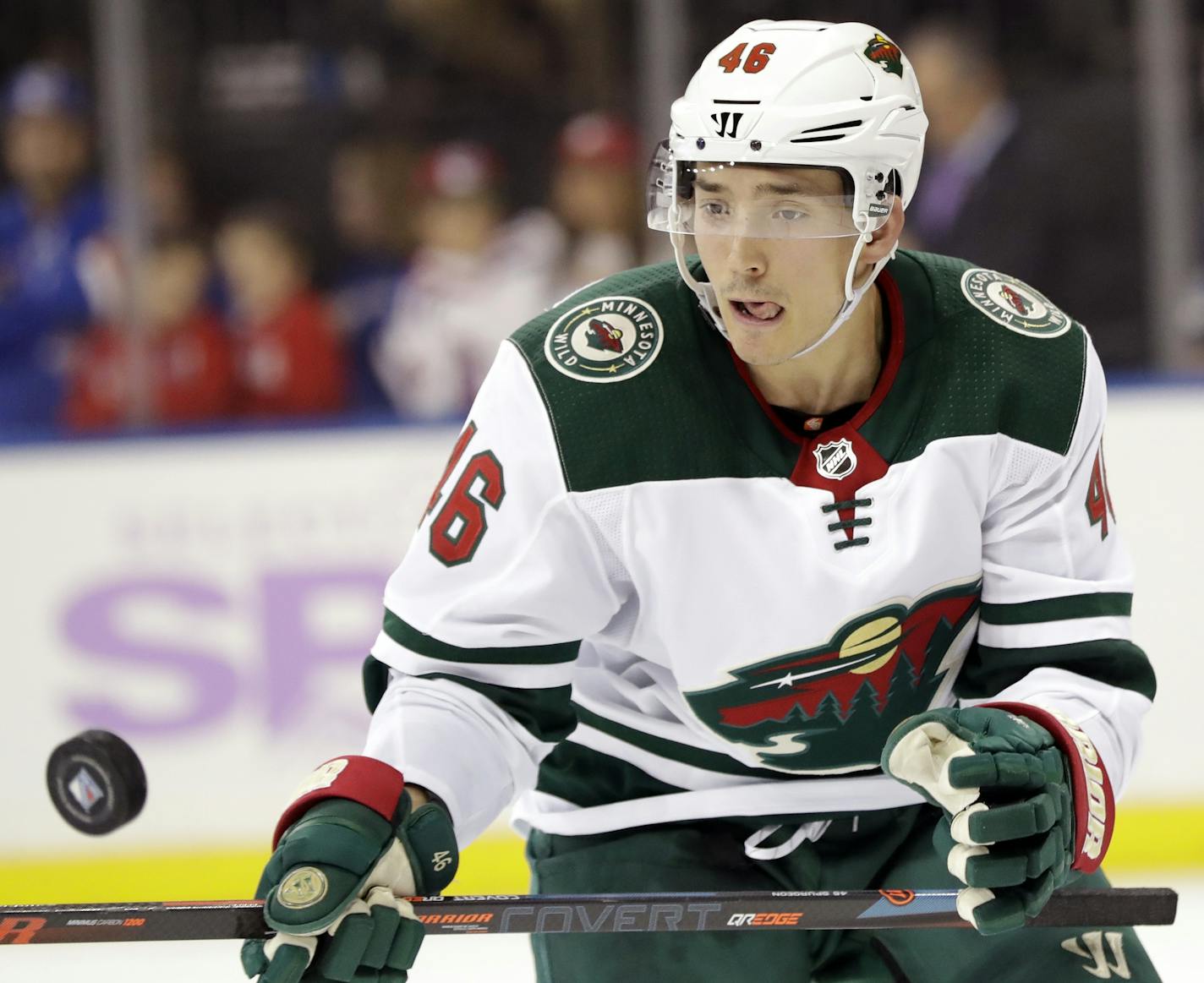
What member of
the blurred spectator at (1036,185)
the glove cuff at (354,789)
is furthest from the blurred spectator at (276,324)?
the glove cuff at (354,789)

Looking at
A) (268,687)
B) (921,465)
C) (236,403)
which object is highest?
(921,465)

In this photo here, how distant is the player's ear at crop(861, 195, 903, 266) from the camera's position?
6.33 feet

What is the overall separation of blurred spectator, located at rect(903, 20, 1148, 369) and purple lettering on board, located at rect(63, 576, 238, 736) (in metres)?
1.86

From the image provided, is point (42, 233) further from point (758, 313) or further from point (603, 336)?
point (758, 313)

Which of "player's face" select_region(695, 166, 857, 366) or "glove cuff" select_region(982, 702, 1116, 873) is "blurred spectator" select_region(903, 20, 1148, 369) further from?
"glove cuff" select_region(982, 702, 1116, 873)

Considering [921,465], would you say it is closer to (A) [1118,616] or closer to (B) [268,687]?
(A) [1118,616]

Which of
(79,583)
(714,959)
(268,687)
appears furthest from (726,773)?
(79,583)

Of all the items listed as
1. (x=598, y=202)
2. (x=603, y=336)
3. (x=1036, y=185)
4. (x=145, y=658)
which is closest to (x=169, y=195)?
(x=598, y=202)

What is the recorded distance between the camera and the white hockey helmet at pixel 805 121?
1.83m

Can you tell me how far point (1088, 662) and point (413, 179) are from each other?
9.71ft

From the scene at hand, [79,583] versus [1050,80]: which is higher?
[1050,80]

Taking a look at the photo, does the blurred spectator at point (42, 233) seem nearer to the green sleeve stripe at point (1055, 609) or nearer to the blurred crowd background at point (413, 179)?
the blurred crowd background at point (413, 179)

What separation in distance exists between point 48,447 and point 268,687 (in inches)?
27.8

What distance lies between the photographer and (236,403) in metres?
4.32
